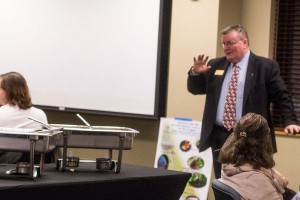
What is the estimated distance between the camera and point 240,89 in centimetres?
411

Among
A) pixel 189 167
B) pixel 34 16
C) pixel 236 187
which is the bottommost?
pixel 189 167

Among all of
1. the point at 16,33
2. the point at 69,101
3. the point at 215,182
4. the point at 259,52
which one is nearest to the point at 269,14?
the point at 259,52

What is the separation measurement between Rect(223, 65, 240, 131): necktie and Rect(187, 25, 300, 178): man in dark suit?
0.02m

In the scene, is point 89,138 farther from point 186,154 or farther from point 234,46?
point 186,154

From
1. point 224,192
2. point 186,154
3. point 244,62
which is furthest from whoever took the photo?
point 186,154

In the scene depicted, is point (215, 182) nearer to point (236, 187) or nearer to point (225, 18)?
point (236, 187)

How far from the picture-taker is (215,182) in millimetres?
2678

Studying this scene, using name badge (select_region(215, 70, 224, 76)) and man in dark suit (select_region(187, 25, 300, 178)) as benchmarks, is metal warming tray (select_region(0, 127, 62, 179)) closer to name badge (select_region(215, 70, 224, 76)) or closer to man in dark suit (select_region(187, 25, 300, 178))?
man in dark suit (select_region(187, 25, 300, 178))

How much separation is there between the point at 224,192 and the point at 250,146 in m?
0.38

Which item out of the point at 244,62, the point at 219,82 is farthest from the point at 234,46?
the point at 219,82

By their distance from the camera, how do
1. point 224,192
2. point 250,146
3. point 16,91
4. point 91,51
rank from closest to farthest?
point 224,192 → point 250,146 → point 16,91 → point 91,51

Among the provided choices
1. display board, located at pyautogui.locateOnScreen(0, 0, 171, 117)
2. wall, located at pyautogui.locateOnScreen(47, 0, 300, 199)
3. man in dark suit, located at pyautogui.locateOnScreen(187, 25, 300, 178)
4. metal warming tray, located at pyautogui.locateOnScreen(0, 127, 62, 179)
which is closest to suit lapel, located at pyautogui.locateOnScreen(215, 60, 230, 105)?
man in dark suit, located at pyautogui.locateOnScreen(187, 25, 300, 178)

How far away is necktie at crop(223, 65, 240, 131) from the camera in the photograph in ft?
13.3

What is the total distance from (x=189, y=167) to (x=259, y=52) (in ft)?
3.85
